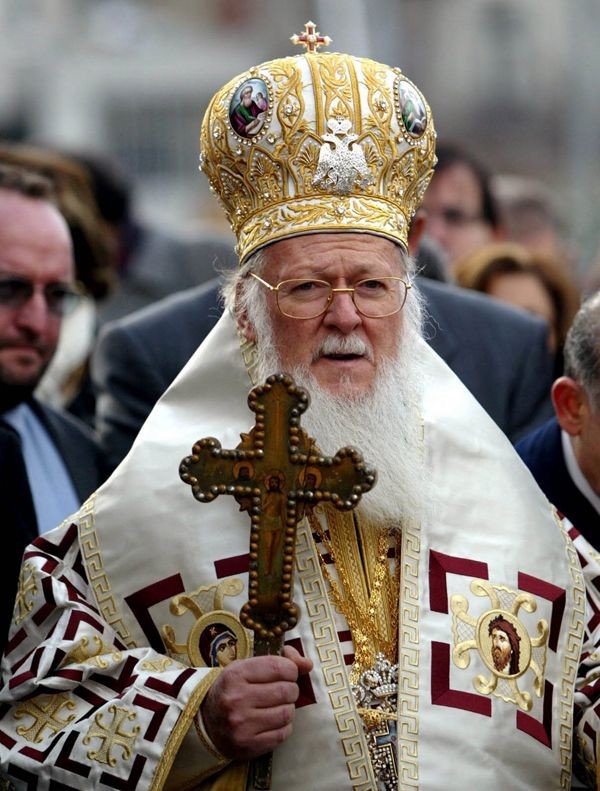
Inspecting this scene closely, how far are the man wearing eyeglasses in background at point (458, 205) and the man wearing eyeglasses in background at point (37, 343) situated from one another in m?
3.27

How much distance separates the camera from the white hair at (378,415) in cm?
533

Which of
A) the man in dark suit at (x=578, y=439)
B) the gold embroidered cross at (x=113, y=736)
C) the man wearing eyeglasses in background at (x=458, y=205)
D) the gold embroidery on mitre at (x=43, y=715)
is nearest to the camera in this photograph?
the gold embroidered cross at (x=113, y=736)

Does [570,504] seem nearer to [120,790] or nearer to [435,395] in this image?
[435,395]

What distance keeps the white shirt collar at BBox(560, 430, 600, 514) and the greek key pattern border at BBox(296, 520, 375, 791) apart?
3.91 feet

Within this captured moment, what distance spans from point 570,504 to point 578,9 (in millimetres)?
37115

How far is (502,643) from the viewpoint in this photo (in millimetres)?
5207

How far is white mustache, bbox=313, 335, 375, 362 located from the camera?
17.3 ft

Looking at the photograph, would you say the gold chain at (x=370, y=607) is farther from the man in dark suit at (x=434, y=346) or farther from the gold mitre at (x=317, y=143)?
the man in dark suit at (x=434, y=346)

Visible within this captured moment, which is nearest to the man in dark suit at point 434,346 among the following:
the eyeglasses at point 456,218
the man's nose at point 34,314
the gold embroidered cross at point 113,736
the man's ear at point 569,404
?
the man's nose at point 34,314

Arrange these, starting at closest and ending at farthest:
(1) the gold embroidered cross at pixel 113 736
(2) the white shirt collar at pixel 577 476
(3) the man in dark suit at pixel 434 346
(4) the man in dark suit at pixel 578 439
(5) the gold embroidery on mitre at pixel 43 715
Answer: (1) the gold embroidered cross at pixel 113 736, (5) the gold embroidery on mitre at pixel 43 715, (4) the man in dark suit at pixel 578 439, (2) the white shirt collar at pixel 577 476, (3) the man in dark suit at pixel 434 346

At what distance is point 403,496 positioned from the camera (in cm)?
536

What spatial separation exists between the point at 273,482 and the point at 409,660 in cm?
73

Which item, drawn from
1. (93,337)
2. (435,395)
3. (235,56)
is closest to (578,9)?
(235,56)

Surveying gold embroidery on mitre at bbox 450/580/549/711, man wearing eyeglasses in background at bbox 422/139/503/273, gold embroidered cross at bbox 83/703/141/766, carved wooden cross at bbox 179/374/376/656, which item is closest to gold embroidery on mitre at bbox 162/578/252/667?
gold embroidered cross at bbox 83/703/141/766
